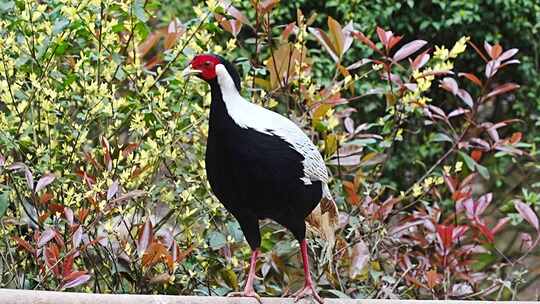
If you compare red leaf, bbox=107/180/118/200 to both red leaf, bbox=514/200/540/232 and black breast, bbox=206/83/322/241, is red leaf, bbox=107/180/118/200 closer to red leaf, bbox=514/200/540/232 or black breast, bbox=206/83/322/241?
black breast, bbox=206/83/322/241

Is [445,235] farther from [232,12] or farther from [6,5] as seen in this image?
[6,5]

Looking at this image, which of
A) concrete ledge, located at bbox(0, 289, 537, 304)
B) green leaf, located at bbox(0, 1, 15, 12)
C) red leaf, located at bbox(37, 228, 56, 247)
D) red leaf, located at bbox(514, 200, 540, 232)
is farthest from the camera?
red leaf, located at bbox(514, 200, 540, 232)

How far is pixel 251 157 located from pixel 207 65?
31cm

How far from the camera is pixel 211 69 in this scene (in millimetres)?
3047

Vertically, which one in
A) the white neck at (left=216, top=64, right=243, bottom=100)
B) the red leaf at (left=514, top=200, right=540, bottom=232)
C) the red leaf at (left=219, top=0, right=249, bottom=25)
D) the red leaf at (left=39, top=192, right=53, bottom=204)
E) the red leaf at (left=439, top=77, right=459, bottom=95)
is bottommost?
the red leaf at (left=514, top=200, right=540, bottom=232)

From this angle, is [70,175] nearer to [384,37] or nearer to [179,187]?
[179,187]

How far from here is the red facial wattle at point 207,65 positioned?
9.99 feet

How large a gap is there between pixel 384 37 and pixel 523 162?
2.31m

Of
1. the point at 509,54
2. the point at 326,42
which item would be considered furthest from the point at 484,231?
the point at 326,42

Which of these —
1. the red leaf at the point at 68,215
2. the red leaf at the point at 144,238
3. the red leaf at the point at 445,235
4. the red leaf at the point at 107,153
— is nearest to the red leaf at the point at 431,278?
the red leaf at the point at 445,235

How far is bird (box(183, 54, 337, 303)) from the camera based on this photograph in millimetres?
3004

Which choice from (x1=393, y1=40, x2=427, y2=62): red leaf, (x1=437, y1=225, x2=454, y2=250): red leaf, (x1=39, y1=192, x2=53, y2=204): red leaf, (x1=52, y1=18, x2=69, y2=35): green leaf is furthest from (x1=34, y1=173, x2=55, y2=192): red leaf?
(x1=437, y1=225, x2=454, y2=250): red leaf

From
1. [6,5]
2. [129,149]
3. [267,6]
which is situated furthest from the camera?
[267,6]

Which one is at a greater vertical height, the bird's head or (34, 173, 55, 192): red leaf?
the bird's head
